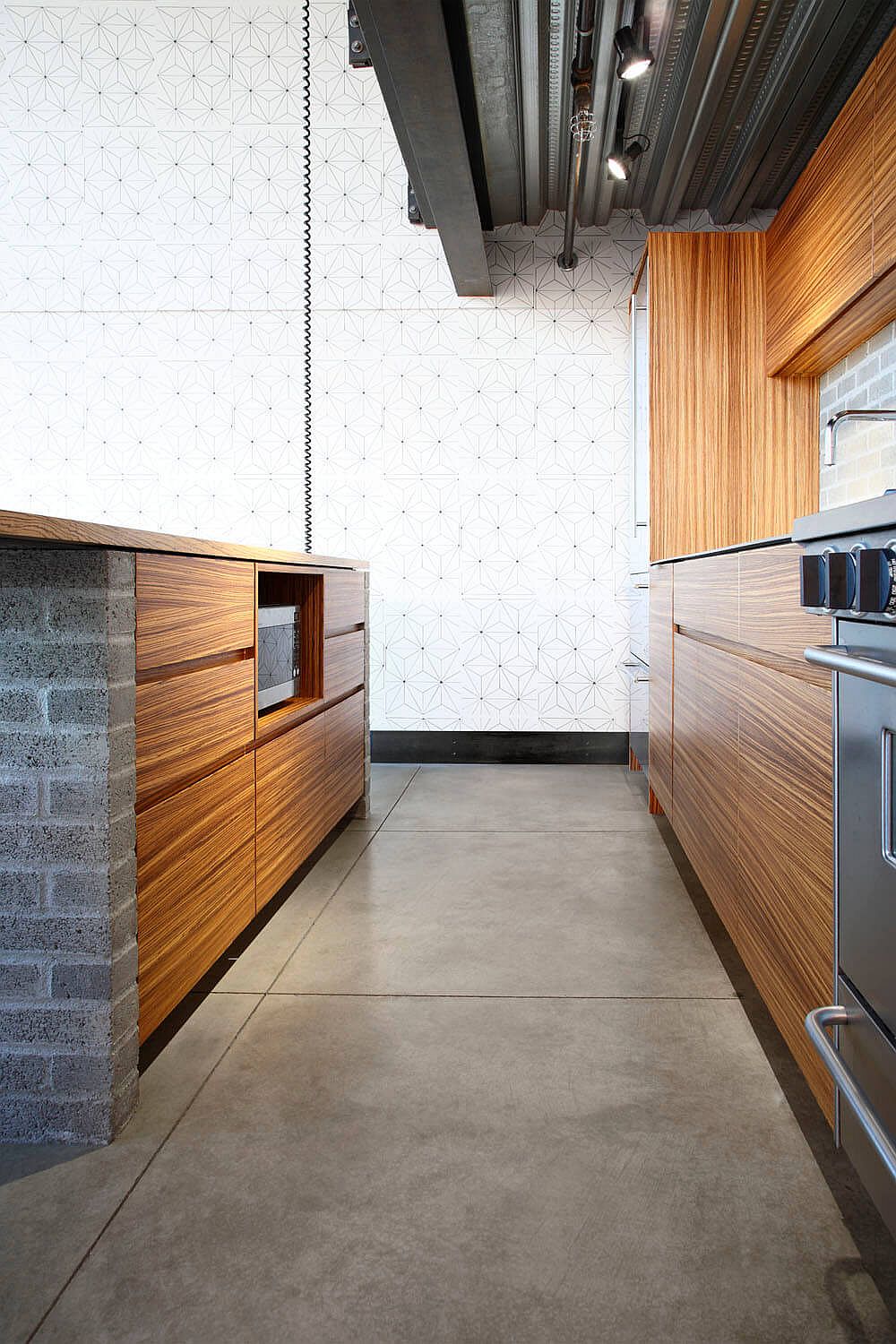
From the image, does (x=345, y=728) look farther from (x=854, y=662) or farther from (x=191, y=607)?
(x=854, y=662)

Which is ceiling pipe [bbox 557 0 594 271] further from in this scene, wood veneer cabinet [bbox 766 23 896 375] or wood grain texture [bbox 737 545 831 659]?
wood grain texture [bbox 737 545 831 659]

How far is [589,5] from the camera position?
258 centimetres

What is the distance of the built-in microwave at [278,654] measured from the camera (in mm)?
2289

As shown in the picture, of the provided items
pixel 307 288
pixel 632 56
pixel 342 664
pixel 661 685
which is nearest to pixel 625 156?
pixel 632 56

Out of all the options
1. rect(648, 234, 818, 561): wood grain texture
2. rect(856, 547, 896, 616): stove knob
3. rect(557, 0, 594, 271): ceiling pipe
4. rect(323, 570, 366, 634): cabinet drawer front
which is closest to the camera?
rect(856, 547, 896, 616): stove knob

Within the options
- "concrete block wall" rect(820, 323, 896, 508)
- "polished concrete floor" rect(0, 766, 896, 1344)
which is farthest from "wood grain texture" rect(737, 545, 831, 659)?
"concrete block wall" rect(820, 323, 896, 508)

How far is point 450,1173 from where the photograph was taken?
1320 millimetres

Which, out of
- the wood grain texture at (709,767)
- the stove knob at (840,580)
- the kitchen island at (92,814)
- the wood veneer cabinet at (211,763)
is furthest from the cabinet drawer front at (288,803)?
the stove knob at (840,580)

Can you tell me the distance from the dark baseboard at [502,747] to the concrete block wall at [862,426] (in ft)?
5.24

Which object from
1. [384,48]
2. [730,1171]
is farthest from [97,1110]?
[384,48]

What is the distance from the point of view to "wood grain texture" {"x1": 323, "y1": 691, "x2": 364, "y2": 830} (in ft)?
9.51

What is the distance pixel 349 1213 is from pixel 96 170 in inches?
183

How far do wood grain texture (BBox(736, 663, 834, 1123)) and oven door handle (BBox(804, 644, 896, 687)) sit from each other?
0.31ft

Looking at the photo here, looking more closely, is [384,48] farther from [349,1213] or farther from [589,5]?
[349,1213]
